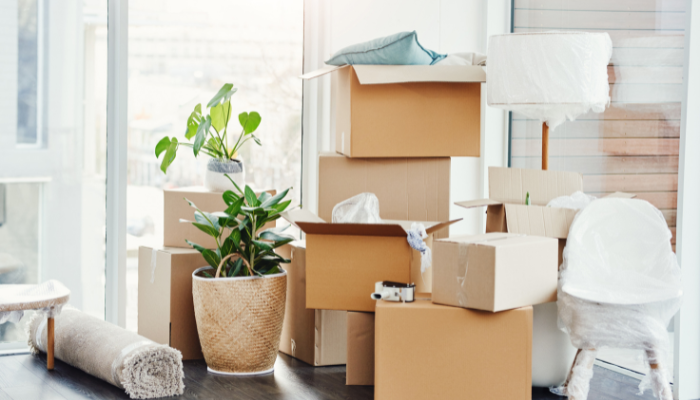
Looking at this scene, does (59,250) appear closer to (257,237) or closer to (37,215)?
(37,215)

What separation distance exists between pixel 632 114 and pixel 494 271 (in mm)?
1062

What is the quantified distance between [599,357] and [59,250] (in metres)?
2.37

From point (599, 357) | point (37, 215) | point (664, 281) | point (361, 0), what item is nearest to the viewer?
point (664, 281)

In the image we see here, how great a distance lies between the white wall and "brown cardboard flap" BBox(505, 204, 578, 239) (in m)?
1.01

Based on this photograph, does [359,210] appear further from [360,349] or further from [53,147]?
[53,147]

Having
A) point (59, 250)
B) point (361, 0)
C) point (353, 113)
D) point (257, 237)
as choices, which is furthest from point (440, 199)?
point (59, 250)

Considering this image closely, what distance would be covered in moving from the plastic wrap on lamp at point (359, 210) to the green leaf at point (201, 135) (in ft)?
1.92

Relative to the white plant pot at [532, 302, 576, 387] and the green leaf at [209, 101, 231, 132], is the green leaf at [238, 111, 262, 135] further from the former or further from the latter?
the white plant pot at [532, 302, 576, 387]

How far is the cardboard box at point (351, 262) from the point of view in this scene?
2.33 metres

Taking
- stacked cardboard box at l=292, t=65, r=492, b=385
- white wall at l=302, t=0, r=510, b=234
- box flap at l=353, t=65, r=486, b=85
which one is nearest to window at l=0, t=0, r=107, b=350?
white wall at l=302, t=0, r=510, b=234

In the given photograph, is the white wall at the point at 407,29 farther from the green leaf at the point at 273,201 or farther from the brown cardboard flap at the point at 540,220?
the brown cardboard flap at the point at 540,220

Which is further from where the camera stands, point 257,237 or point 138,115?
point 138,115

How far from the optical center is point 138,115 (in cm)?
320

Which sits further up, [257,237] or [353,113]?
[353,113]
